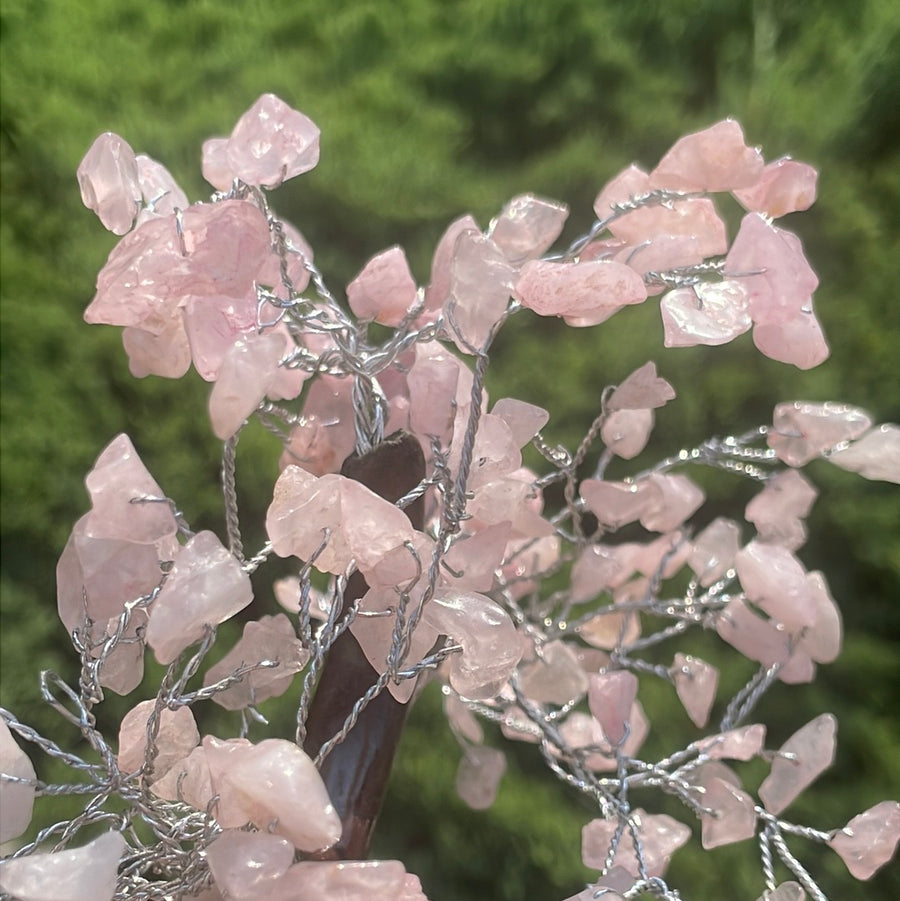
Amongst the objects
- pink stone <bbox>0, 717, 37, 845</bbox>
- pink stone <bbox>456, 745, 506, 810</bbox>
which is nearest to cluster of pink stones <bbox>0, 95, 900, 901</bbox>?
pink stone <bbox>0, 717, 37, 845</bbox>

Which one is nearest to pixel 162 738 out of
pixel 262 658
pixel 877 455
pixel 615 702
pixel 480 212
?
pixel 262 658

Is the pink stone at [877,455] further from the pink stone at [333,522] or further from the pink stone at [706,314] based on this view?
the pink stone at [333,522]

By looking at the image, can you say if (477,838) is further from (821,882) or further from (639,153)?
(639,153)

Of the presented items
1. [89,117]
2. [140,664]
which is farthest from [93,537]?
[89,117]

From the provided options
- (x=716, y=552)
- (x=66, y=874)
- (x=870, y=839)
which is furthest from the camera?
(x=716, y=552)

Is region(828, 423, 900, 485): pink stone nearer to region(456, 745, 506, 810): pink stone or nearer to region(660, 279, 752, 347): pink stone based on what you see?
region(660, 279, 752, 347): pink stone

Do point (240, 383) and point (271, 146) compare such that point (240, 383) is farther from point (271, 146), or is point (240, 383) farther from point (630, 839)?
point (630, 839)
